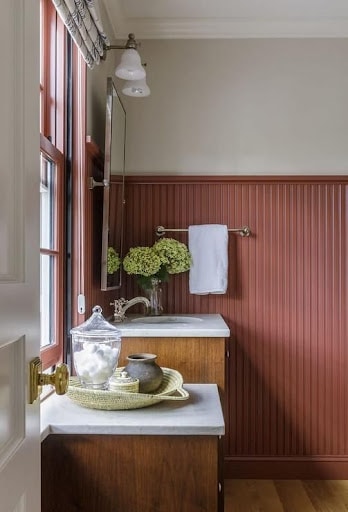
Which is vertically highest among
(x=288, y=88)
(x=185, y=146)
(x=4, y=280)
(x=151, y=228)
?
(x=288, y=88)

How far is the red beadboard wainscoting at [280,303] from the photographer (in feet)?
9.49

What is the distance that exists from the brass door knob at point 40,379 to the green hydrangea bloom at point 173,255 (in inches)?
68.4

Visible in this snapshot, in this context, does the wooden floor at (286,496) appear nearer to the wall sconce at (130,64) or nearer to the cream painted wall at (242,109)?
the cream painted wall at (242,109)

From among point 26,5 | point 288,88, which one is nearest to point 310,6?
point 288,88

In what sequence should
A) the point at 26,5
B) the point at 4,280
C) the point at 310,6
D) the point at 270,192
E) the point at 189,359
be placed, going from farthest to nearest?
1. the point at 270,192
2. the point at 310,6
3. the point at 189,359
4. the point at 26,5
5. the point at 4,280

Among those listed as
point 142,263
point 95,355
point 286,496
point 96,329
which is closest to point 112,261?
point 142,263

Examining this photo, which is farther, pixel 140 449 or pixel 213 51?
pixel 213 51

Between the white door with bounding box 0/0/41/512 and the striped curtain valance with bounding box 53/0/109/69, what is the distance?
0.81 metres

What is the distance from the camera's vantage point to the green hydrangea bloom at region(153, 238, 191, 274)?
2750 mm

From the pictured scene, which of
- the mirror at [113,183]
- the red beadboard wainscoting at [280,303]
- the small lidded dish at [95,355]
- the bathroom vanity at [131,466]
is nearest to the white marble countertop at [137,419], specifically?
the bathroom vanity at [131,466]

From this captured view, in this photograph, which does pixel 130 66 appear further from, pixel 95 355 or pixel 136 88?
pixel 95 355

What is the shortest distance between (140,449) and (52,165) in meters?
1.10

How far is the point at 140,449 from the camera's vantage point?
149cm

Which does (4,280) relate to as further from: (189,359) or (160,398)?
(189,359)
